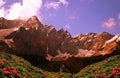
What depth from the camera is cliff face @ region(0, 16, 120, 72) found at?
240ft

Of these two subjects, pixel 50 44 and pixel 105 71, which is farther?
pixel 50 44

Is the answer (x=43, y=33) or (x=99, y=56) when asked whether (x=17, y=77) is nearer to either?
(x=99, y=56)

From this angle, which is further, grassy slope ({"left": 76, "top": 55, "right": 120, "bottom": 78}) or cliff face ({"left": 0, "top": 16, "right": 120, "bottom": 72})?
cliff face ({"left": 0, "top": 16, "right": 120, "bottom": 72})

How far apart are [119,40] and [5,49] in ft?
111

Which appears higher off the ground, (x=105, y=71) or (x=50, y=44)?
(x=50, y=44)

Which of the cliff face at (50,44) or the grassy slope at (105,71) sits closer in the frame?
the grassy slope at (105,71)

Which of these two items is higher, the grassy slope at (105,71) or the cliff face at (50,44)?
the cliff face at (50,44)

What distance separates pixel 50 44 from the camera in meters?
108

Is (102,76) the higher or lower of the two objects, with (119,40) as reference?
lower

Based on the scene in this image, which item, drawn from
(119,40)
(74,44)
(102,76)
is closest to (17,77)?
(102,76)

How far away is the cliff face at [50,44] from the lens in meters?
73.2

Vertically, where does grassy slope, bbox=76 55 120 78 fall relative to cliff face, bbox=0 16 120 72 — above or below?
below

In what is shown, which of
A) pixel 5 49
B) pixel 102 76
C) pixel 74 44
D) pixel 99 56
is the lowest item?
pixel 102 76

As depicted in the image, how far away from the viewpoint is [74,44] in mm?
129375
